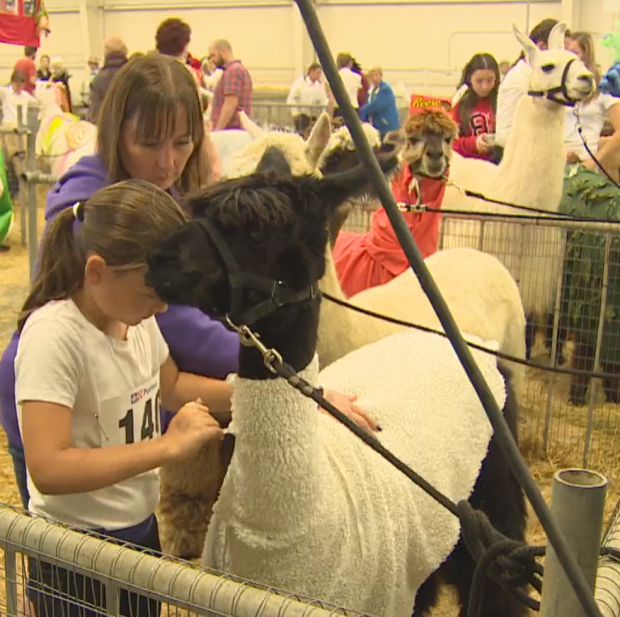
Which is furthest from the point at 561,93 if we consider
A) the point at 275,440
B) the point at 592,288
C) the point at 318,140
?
the point at 275,440

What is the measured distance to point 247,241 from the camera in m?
1.43

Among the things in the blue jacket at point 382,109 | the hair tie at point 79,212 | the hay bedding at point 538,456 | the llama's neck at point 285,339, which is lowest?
the hay bedding at point 538,456

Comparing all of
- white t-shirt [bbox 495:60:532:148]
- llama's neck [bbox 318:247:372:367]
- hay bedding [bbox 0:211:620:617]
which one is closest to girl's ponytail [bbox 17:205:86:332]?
llama's neck [bbox 318:247:372:367]

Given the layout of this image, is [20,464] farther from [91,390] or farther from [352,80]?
[352,80]

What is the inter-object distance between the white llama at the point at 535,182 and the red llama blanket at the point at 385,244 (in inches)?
10.3

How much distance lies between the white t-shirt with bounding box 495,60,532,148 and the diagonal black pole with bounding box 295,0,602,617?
14.2ft

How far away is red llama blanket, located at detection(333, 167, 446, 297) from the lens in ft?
11.5

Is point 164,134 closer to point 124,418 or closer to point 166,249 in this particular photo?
Result: point 166,249

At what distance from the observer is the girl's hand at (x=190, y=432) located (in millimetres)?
1391

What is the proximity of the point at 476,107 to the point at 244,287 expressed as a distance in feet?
15.6

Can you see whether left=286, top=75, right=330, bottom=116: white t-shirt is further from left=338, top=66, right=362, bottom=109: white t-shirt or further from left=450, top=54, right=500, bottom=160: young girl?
left=450, top=54, right=500, bottom=160: young girl

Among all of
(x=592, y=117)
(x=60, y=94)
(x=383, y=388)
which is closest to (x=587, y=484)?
(x=383, y=388)

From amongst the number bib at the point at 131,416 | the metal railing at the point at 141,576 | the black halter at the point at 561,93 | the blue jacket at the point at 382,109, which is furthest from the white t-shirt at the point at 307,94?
the metal railing at the point at 141,576

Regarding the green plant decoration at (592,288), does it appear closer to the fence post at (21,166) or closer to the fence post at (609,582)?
the fence post at (609,582)
